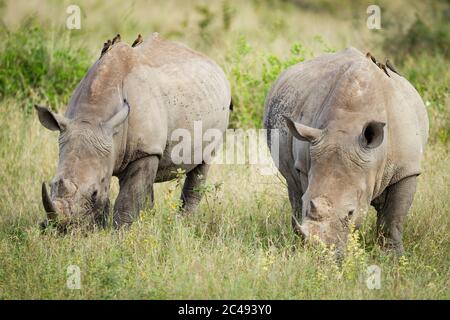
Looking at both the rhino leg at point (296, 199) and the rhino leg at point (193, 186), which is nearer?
the rhino leg at point (296, 199)

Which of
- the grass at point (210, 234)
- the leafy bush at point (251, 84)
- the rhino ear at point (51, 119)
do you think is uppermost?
the leafy bush at point (251, 84)

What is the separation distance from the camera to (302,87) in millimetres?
8203

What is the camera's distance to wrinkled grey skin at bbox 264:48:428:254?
268 inches

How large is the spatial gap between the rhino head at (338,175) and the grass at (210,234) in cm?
17

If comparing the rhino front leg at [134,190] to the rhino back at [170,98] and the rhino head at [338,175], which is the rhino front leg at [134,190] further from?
the rhino head at [338,175]

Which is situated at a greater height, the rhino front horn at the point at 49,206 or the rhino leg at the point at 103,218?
the rhino front horn at the point at 49,206

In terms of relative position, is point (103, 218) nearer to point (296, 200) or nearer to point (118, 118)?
point (118, 118)

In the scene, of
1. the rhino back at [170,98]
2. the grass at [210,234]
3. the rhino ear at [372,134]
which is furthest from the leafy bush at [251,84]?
the rhino ear at [372,134]

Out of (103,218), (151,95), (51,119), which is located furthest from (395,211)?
(51,119)

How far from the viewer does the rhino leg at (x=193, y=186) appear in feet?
31.1

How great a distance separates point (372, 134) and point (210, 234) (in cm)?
200

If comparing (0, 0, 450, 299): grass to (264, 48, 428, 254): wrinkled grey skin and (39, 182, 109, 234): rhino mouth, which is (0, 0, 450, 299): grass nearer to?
(39, 182, 109, 234): rhino mouth

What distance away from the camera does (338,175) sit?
22.5 feet

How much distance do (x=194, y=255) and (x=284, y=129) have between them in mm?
1666
